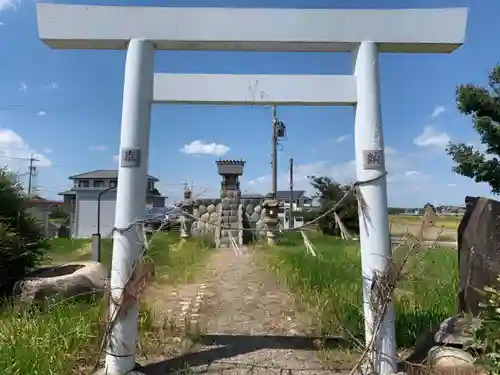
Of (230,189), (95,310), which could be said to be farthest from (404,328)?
(230,189)

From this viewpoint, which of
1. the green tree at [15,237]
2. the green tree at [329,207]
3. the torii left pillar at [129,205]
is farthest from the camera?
the green tree at [329,207]

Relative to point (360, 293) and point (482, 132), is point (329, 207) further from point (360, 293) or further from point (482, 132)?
point (360, 293)

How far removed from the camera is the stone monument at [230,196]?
14941 mm

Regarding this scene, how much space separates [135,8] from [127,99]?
0.68 meters

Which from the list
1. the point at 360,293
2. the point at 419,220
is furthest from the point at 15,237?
the point at 419,220

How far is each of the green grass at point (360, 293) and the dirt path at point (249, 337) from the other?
10.5 inches

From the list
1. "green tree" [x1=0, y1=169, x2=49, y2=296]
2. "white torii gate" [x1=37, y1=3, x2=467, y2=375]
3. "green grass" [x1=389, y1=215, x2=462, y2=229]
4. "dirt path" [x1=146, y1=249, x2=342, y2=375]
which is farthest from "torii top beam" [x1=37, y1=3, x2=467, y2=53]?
"green tree" [x1=0, y1=169, x2=49, y2=296]

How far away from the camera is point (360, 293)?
16.0 ft

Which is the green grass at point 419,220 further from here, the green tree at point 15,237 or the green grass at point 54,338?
the green tree at point 15,237

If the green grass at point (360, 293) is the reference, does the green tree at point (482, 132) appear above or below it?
above

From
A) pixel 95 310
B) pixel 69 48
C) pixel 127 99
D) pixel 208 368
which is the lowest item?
pixel 208 368

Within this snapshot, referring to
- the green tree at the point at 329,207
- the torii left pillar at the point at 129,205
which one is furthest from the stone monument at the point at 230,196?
the torii left pillar at the point at 129,205

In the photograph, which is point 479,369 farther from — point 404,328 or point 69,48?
point 69,48

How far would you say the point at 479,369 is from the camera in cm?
289
